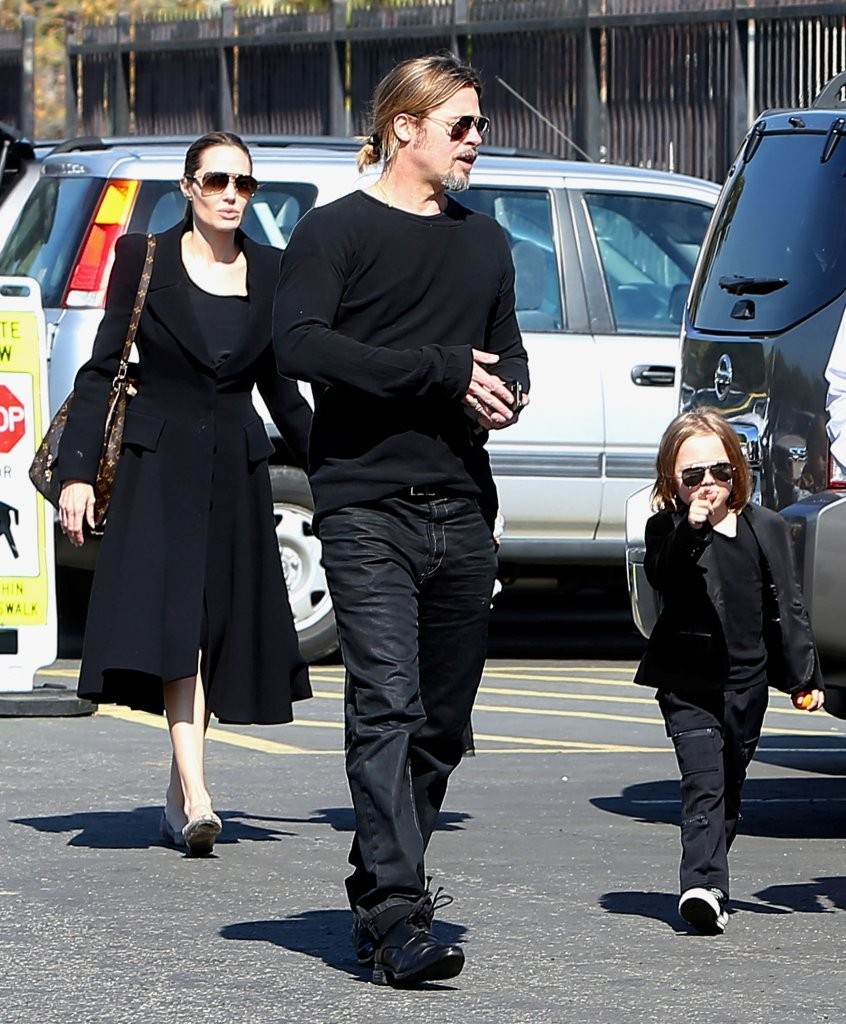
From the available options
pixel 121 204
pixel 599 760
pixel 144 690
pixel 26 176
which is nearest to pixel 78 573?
pixel 26 176

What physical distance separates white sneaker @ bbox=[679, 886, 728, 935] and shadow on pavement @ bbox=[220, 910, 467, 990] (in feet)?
1.68

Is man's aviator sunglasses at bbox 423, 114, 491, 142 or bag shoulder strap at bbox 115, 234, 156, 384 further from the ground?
man's aviator sunglasses at bbox 423, 114, 491, 142

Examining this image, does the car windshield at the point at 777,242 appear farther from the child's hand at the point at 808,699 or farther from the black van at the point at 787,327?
the child's hand at the point at 808,699

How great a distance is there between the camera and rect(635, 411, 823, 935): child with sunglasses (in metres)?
6.25

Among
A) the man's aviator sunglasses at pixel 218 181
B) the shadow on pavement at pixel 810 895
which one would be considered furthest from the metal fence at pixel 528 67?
the shadow on pavement at pixel 810 895

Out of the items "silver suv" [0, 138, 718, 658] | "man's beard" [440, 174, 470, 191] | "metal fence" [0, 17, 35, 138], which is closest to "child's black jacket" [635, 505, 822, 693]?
"man's beard" [440, 174, 470, 191]

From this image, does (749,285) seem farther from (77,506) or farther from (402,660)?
(402,660)

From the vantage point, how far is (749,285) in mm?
7629

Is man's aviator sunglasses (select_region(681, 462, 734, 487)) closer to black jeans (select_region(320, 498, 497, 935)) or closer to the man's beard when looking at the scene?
black jeans (select_region(320, 498, 497, 935))

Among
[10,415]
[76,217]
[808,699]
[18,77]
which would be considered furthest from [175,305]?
[18,77]

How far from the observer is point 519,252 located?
11586mm

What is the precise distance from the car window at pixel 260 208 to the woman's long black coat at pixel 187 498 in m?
3.66

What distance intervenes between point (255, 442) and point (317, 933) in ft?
5.89

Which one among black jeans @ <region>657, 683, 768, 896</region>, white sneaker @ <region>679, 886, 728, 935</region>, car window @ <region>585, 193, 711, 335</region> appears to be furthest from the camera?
car window @ <region>585, 193, 711, 335</region>
